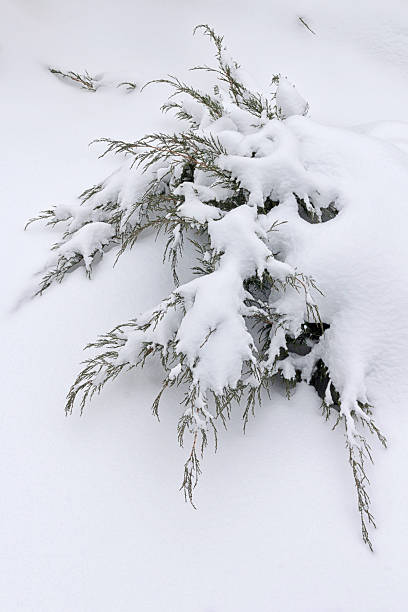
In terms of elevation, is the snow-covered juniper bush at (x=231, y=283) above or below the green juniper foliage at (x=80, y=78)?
below

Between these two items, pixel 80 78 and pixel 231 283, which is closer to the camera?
pixel 231 283

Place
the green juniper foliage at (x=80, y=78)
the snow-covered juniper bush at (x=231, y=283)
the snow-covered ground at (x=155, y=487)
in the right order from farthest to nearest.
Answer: the green juniper foliage at (x=80, y=78) → the snow-covered juniper bush at (x=231, y=283) → the snow-covered ground at (x=155, y=487)

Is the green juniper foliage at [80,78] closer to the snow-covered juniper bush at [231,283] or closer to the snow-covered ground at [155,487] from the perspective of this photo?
the snow-covered ground at [155,487]

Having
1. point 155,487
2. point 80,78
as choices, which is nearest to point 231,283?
point 155,487

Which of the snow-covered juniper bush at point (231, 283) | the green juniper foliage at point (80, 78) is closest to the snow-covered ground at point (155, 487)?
the snow-covered juniper bush at point (231, 283)

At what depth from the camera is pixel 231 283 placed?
172 centimetres

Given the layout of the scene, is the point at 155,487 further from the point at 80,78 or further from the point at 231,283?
the point at 80,78

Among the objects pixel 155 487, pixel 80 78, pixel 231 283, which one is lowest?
pixel 155 487

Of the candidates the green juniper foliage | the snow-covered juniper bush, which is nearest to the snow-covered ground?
the snow-covered juniper bush

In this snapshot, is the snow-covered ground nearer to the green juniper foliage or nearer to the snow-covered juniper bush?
the snow-covered juniper bush

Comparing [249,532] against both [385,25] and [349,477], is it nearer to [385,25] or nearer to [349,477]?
[349,477]

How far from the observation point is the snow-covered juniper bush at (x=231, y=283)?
1655 mm

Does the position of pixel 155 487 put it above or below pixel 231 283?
below

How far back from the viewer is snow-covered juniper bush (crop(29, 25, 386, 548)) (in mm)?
1655
